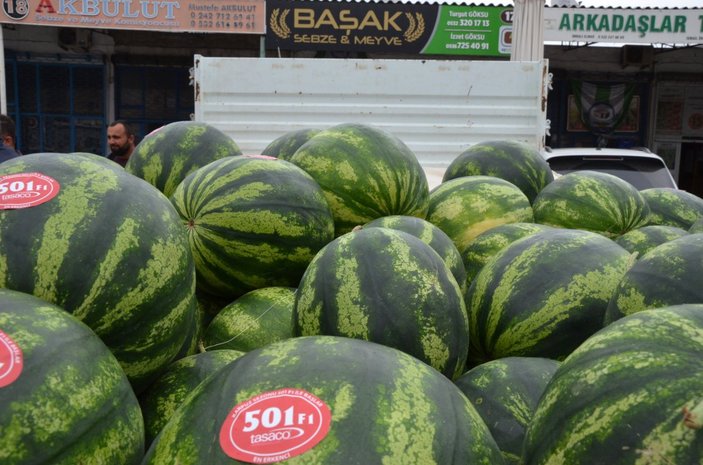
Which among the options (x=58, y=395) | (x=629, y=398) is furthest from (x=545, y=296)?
(x=58, y=395)

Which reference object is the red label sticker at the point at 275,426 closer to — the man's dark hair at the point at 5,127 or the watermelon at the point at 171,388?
the watermelon at the point at 171,388

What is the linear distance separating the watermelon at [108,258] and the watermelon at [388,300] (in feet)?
1.01

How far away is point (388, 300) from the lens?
1630mm

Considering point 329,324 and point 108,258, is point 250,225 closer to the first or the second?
point 329,324

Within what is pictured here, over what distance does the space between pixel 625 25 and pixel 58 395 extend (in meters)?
13.7

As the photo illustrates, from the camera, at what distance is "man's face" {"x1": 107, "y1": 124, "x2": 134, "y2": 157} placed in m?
6.61

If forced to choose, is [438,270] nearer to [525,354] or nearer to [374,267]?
[374,267]

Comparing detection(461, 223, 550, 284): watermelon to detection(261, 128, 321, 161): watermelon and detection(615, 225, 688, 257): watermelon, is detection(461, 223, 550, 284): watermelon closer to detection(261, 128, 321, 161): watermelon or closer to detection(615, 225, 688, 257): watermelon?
detection(615, 225, 688, 257): watermelon

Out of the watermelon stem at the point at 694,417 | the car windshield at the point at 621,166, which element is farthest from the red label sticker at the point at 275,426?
the car windshield at the point at 621,166

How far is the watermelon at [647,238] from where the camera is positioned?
2.43 m

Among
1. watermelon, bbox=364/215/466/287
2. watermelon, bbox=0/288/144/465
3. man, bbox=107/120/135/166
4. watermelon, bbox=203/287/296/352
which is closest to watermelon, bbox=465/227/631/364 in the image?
watermelon, bbox=364/215/466/287

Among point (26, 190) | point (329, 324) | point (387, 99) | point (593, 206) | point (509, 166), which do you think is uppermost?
point (387, 99)

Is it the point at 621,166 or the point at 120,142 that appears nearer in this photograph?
the point at 120,142

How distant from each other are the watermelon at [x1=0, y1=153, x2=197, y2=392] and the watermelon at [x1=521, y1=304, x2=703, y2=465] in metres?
0.81
